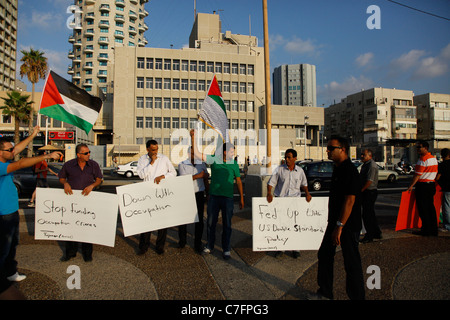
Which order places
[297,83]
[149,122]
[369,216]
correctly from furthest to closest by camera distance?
1. [297,83]
2. [149,122]
3. [369,216]

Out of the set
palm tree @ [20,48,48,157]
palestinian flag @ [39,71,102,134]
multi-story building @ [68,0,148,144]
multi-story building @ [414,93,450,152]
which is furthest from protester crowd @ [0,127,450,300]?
multi-story building @ [414,93,450,152]

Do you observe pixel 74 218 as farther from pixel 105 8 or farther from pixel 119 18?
pixel 119 18

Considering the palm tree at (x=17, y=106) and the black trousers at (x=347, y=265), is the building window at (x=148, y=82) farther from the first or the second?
the black trousers at (x=347, y=265)

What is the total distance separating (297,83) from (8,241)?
627 feet

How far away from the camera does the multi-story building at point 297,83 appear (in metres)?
178

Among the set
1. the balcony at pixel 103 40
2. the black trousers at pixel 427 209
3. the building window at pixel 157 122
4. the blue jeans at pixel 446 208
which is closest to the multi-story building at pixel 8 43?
the balcony at pixel 103 40

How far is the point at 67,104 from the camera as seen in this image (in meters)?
5.11

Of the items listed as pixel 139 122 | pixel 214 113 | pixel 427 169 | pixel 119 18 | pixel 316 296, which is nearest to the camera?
pixel 316 296

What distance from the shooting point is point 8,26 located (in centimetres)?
7356

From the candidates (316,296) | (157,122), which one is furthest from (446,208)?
(157,122)

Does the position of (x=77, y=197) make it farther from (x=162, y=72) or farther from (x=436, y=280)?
(x=162, y=72)

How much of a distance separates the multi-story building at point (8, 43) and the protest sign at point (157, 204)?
3243 inches
